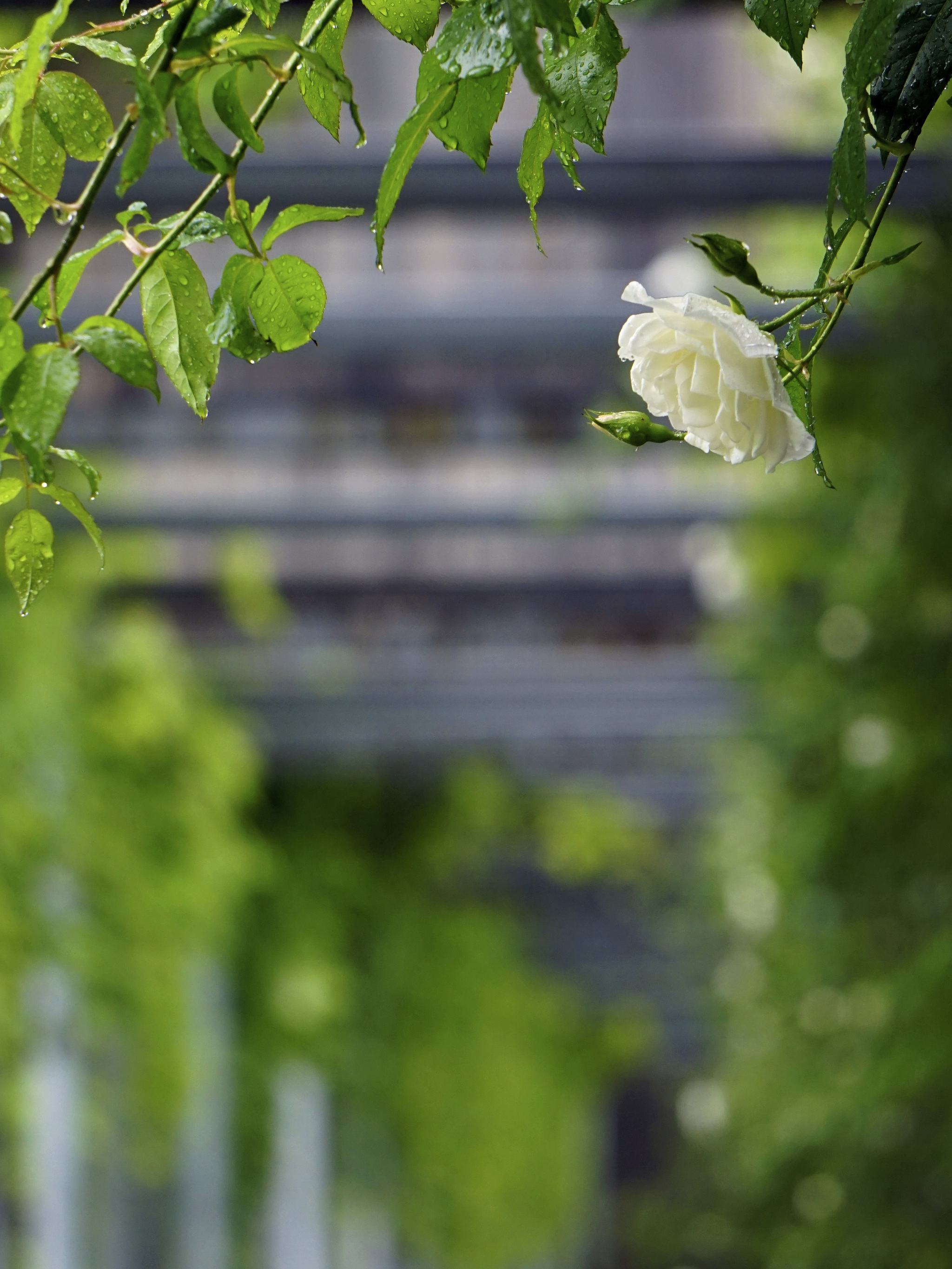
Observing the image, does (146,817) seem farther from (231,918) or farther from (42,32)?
(42,32)

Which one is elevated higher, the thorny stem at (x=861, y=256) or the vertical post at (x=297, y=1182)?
the thorny stem at (x=861, y=256)

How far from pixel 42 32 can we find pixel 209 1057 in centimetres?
391

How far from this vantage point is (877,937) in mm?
2426

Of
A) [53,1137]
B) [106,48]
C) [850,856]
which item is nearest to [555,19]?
[106,48]

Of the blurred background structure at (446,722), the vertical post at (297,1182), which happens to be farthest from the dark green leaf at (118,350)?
the vertical post at (297,1182)

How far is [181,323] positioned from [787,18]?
203mm

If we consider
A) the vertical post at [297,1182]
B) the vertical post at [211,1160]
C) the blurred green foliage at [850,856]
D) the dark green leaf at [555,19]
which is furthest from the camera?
the vertical post at [297,1182]

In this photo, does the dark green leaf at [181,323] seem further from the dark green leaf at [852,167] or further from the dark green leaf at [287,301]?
the dark green leaf at [852,167]

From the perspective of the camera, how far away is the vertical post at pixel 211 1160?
14.1 ft

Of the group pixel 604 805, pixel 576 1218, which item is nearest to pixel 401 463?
pixel 604 805

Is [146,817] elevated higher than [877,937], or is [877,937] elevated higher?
[877,937]

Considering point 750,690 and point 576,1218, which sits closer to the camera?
point 750,690

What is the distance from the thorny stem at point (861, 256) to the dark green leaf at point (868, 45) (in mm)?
25

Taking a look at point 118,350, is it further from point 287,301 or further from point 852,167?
point 852,167
